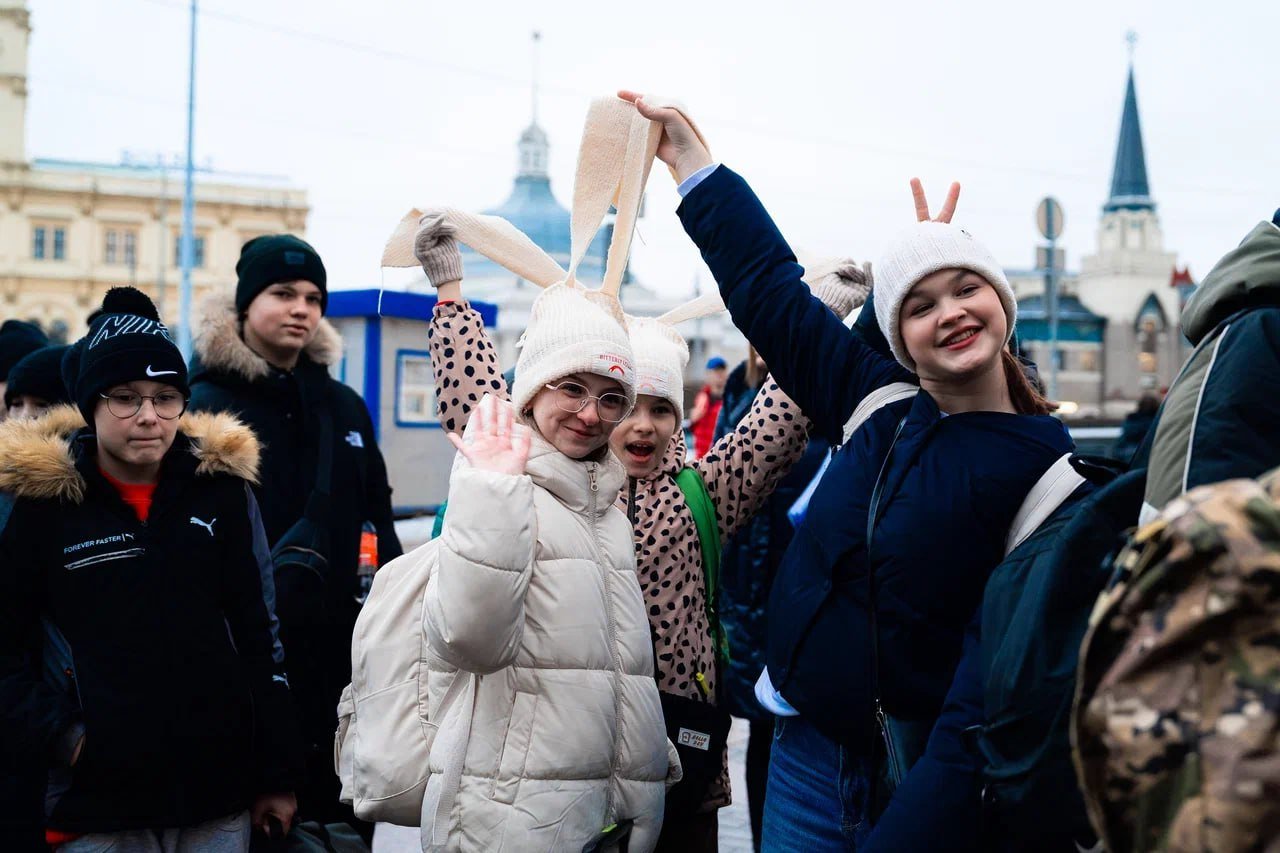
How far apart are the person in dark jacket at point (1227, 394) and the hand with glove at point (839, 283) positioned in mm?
1791

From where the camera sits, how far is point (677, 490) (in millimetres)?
3391

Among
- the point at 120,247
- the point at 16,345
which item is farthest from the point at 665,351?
the point at 120,247

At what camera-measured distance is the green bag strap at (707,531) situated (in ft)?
10.9

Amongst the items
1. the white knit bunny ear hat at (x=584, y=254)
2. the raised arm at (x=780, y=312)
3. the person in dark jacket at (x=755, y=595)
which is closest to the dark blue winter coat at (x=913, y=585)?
the raised arm at (x=780, y=312)

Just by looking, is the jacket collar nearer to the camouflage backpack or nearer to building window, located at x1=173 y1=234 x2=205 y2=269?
the camouflage backpack

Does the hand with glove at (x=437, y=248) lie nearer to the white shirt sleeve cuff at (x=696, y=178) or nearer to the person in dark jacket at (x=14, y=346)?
the white shirt sleeve cuff at (x=696, y=178)

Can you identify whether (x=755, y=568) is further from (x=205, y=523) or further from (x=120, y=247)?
(x=120, y=247)

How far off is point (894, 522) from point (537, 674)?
2.64ft

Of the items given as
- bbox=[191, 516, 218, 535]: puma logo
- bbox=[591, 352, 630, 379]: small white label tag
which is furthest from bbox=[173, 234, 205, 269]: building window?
bbox=[591, 352, 630, 379]: small white label tag

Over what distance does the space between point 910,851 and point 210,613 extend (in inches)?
79.0

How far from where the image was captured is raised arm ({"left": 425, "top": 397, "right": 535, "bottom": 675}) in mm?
2424

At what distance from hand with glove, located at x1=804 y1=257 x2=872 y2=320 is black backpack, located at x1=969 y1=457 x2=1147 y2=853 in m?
1.77

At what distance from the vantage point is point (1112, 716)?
122 centimetres

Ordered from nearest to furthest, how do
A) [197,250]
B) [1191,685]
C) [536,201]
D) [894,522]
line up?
1. [1191,685]
2. [894,522]
3. [197,250]
4. [536,201]
